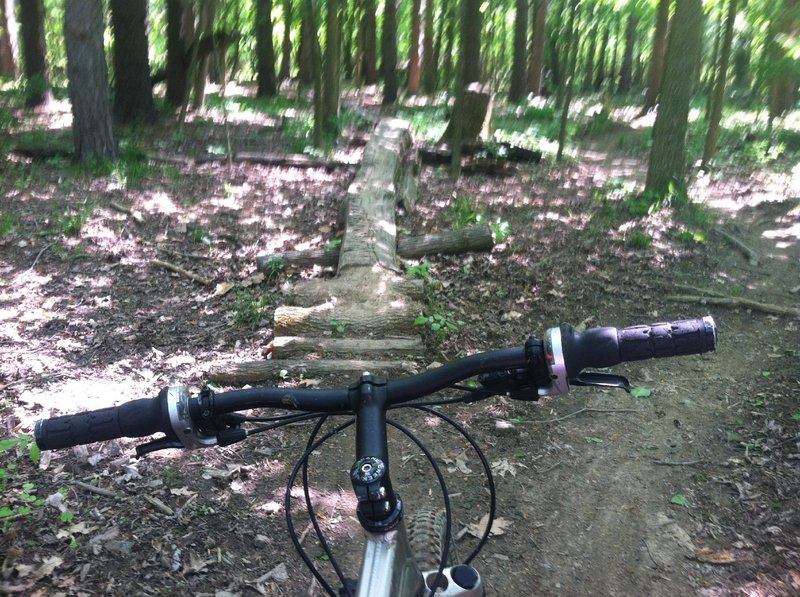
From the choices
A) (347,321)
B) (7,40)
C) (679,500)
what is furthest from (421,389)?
(7,40)

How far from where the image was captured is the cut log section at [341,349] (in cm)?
586

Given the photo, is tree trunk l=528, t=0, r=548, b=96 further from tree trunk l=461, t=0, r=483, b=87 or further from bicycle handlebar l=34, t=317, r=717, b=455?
bicycle handlebar l=34, t=317, r=717, b=455

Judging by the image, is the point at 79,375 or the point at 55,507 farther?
the point at 79,375

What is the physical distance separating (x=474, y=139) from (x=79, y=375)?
8.84 m

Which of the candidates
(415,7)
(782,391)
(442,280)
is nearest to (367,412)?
(782,391)

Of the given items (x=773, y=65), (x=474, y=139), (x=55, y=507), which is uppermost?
(x=773, y=65)

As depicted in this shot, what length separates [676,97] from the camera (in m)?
9.59

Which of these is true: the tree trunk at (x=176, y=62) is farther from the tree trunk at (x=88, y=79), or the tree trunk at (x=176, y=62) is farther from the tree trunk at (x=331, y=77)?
the tree trunk at (x=88, y=79)

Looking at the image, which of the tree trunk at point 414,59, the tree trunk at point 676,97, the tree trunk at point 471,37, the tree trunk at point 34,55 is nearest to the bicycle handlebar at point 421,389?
the tree trunk at point 676,97

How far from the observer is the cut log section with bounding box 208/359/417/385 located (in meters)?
5.49

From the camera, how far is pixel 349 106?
683 inches

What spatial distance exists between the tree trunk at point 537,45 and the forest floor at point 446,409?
14998 millimetres

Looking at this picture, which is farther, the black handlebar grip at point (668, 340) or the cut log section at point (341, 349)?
the cut log section at point (341, 349)

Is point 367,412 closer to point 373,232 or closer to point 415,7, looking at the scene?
point 373,232
